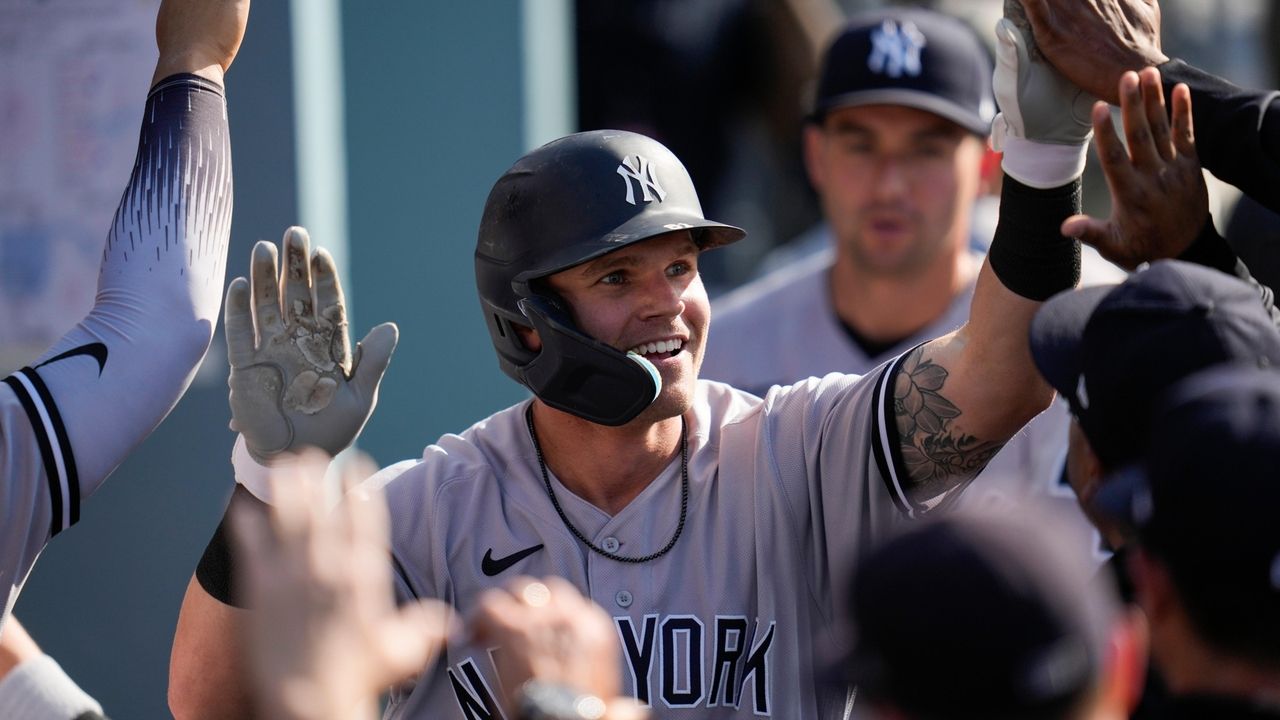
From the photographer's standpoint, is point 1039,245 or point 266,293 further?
point 266,293

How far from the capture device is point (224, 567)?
9.42 ft

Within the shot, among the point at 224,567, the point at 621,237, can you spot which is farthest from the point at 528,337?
the point at 224,567

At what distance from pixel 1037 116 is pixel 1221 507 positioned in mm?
1161

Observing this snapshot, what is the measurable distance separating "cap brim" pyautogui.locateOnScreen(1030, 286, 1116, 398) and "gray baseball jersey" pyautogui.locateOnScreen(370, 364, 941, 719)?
40 centimetres

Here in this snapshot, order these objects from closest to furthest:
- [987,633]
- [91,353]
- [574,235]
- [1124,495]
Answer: [987,633] < [1124,495] < [91,353] < [574,235]

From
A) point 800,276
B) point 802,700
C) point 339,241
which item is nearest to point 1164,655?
point 802,700

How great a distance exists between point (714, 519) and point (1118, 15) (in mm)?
1264

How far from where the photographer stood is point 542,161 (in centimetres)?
308

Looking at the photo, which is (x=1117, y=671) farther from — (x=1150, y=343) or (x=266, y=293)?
(x=266, y=293)

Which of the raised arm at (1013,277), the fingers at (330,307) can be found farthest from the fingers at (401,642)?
the raised arm at (1013,277)

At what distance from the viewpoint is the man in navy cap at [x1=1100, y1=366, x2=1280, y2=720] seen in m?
1.70

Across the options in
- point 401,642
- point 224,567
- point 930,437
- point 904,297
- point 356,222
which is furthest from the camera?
point 356,222

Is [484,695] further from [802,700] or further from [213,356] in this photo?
[213,356]

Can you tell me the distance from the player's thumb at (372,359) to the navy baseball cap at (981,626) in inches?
60.3
